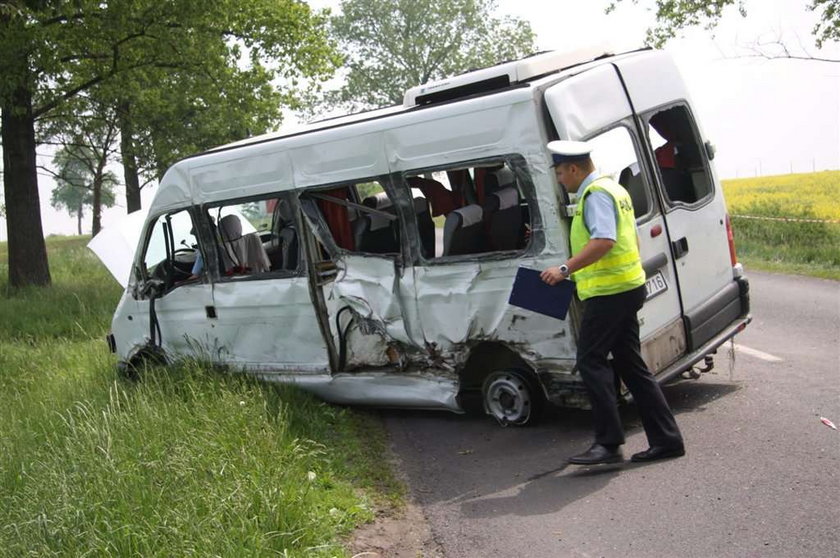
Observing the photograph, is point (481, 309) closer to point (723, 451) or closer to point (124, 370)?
point (723, 451)

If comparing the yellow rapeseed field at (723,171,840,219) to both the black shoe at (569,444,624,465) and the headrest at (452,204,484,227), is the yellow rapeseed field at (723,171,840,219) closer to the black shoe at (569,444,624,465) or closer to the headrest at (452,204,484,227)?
the headrest at (452,204,484,227)

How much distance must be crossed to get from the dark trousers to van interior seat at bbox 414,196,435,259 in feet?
5.20

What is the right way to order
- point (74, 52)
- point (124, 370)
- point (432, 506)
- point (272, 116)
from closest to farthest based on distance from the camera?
point (432, 506), point (124, 370), point (74, 52), point (272, 116)

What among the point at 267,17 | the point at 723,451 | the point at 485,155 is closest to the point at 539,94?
the point at 485,155

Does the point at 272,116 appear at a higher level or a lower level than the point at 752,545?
higher

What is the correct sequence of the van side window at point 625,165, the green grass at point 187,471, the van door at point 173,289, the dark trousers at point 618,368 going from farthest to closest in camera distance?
the van door at point 173,289
the van side window at point 625,165
the dark trousers at point 618,368
the green grass at point 187,471

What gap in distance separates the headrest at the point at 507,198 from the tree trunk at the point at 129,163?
62.0 feet

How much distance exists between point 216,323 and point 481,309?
112 inches

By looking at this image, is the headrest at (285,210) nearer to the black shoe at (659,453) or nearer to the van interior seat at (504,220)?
the van interior seat at (504,220)

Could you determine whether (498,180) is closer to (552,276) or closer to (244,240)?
(552,276)

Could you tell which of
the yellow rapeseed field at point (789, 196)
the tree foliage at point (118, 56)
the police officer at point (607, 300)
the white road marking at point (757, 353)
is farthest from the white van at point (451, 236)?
the yellow rapeseed field at point (789, 196)

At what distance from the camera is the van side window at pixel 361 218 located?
24.2 feet

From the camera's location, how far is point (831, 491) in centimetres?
494

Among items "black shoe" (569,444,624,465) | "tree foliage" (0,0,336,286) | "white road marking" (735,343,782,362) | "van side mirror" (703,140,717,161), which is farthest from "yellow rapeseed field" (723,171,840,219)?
"black shoe" (569,444,624,465)
